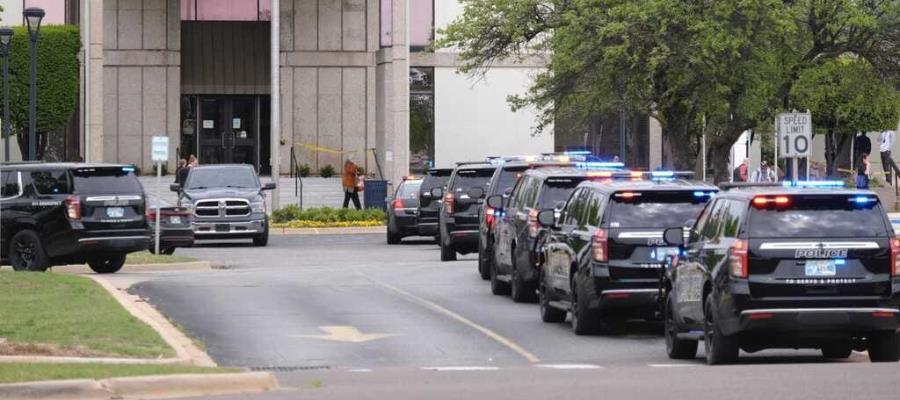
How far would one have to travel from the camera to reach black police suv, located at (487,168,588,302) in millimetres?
24125

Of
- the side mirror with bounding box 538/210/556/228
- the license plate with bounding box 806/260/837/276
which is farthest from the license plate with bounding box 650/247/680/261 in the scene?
the license plate with bounding box 806/260/837/276

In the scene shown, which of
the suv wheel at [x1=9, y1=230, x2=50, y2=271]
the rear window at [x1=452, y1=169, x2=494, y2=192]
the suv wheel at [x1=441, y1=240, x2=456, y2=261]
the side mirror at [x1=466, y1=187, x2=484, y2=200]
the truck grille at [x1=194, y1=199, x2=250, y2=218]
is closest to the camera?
the suv wheel at [x1=9, y1=230, x2=50, y2=271]

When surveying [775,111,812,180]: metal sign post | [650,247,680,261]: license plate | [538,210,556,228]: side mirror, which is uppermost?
[775,111,812,180]: metal sign post

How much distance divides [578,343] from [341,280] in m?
9.76

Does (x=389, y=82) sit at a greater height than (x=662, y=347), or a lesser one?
greater

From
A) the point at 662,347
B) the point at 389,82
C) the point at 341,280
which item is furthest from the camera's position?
the point at 389,82

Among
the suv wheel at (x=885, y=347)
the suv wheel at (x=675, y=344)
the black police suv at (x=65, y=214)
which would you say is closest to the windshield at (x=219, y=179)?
the black police suv at (x=65, y=214)

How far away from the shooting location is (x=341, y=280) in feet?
94.3

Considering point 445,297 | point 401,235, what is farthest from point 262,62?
point 445,297

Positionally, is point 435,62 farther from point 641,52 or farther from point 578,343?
point 578,343

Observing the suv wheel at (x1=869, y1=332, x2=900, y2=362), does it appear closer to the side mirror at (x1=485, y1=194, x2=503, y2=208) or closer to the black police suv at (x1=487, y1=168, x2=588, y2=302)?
the black police suv at (x1=487, y1=168, x2=588, y2=302)

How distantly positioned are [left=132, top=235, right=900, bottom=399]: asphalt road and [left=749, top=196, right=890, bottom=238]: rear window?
1146 mm

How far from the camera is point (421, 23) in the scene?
61.4 metres

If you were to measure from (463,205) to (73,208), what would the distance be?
6707 millimetres
